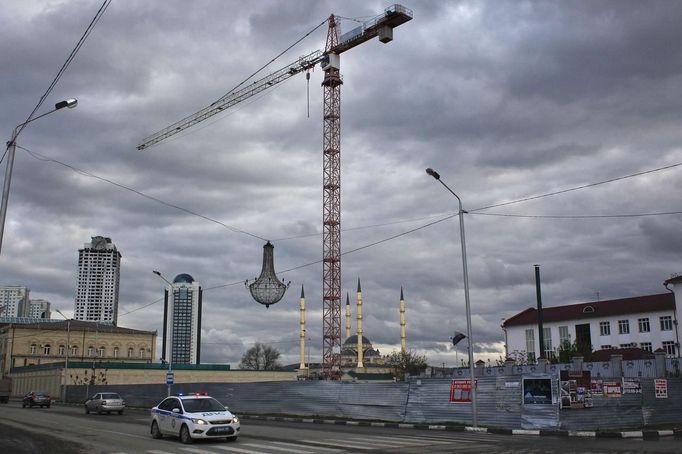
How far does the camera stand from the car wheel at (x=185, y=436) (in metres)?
19.3

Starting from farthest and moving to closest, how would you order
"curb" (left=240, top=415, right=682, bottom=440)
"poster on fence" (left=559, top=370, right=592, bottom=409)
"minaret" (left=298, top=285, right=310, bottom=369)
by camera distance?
1. "minaret" (left=298, top=285, right=310, bottom=369)
2. "poster on fence" (left=559, top=370, right=592, bottom=409)
3. "curb" (left=240, top=415, right=682, bottom=440)

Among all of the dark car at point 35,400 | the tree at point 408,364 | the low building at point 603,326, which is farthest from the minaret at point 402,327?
the dark car at point 35,400

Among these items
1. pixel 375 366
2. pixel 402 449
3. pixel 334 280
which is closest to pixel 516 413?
pixel 402 449

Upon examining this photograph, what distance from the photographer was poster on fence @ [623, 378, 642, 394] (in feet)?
87.0

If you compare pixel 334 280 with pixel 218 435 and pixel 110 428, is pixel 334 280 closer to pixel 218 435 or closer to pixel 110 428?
pixel 110 428

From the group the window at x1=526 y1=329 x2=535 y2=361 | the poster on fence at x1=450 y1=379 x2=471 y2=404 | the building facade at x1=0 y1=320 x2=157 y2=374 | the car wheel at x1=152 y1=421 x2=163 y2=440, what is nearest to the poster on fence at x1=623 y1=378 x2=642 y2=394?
the poster on fence at x1=450 y1=379 x2=471 y2=404

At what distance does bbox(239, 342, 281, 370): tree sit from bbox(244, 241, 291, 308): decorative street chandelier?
4874 inches

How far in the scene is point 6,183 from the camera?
67.1 feet

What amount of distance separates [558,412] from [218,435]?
45.8 feet

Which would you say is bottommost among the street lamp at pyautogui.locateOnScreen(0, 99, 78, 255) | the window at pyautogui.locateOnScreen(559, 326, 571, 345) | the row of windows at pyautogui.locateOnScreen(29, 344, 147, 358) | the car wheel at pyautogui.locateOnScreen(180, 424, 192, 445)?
the car wheel at pyautogui.locateOnScreen(180, 424, 192, 445)

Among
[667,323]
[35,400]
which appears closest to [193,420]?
[35,400]

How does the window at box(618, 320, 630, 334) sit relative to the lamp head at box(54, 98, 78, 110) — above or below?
below

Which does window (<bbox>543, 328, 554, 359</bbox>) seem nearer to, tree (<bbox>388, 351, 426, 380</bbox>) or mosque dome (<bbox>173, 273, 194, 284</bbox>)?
tree (<bbox>388, 351, 426, 380</bbox>)

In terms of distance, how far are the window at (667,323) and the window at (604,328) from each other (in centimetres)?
808
